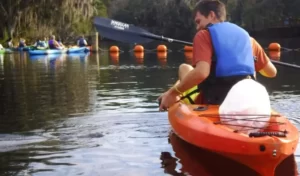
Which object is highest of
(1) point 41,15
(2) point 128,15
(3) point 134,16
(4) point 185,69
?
(2) point 128,15

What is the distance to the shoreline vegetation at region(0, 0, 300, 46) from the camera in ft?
111

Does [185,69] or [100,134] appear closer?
[185,69]

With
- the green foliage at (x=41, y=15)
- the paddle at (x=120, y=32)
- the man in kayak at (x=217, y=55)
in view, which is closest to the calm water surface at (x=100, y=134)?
the man in kayak at (x=217, y=55)

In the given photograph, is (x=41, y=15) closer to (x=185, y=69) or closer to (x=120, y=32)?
(x=120, y=32)

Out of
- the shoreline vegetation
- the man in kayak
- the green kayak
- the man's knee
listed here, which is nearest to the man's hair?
the man in kayak

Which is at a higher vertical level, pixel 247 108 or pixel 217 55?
pixel 217 55

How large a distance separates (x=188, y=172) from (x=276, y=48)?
22.2m

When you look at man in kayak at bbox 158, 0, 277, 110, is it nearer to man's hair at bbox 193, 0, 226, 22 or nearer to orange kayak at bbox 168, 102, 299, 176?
man's hair at bbox 193, 0, 226, 22

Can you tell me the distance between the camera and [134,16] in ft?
176

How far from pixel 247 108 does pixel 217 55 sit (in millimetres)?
698

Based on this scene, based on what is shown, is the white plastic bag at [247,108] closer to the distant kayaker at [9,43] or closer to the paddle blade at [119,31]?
the paddle blade at [119,31]

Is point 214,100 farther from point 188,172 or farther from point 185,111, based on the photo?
point 188,172

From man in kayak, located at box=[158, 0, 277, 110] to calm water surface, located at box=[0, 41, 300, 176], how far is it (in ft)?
2.06

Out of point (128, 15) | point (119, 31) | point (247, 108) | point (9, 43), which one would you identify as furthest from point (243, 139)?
point (128, 15)
